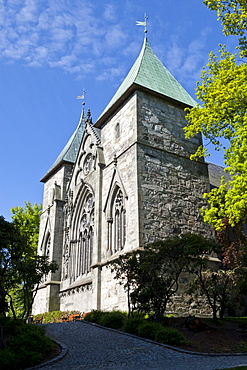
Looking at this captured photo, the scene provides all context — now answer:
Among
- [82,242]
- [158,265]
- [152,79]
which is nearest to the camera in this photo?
[158,265]

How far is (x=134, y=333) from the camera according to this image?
11.6 metres

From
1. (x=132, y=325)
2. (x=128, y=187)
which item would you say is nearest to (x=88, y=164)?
(x=128, y=187)

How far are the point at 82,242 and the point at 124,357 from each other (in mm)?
14492

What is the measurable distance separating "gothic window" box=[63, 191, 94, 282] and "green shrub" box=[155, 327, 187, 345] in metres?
11.2

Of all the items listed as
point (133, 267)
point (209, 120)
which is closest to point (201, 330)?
point (133, 267)

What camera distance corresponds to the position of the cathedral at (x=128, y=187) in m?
17.2

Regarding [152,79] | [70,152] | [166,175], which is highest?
[152,79]

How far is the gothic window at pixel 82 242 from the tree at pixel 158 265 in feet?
26.5

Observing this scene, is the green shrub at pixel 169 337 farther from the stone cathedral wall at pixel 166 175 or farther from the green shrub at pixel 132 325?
the stone cathedral wall at pixel 166 175

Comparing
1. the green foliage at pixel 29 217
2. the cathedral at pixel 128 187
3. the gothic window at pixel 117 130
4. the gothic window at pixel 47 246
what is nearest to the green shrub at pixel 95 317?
the cathedral at pixel 128 187

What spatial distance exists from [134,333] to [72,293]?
1036cm

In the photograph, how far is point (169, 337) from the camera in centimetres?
1009

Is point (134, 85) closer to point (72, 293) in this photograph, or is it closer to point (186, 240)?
point (186, 240)

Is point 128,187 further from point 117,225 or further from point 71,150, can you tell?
point 71,150
